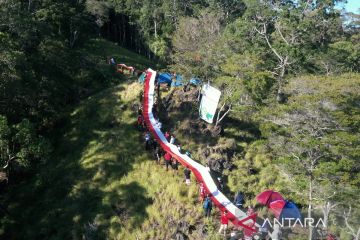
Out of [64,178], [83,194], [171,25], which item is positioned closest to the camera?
[83,194]

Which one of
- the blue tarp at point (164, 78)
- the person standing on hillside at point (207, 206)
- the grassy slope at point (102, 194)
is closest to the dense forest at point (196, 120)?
the grassy slope at point (102, 194)

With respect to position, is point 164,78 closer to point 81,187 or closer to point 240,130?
point 240,130

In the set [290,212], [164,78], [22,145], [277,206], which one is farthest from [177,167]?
[164,78]

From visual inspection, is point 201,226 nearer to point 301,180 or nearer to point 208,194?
point 208,194

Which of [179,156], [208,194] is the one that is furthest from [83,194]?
[208,194]

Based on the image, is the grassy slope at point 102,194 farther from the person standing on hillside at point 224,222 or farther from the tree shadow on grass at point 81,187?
the person standing on hillside at point 224,222

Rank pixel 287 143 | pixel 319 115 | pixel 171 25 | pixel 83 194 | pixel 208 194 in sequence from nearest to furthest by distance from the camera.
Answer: pixel 319 115
pixel 287 143
pixel 208 194
pixel 83 194
pixel 171 25
